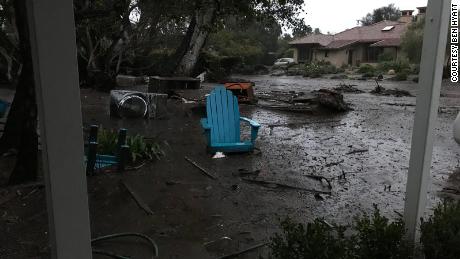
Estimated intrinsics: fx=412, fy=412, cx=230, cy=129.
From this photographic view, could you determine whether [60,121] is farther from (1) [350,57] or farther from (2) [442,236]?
(1) [350,57]

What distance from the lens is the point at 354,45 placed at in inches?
1810

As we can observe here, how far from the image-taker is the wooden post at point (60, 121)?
1488mm

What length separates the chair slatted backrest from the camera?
6.70 m

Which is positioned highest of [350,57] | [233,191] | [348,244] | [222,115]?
[350,57]

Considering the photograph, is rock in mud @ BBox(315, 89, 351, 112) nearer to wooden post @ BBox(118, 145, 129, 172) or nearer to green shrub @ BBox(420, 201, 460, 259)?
wooden post @ BBox(118, 145, 129, 172)

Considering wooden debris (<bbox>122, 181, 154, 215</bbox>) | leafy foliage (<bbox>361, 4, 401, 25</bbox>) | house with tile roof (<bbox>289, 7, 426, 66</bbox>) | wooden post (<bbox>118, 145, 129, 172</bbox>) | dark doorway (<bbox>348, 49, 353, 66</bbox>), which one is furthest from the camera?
leafy foliage (<bbox>361, 4, 401, 25</bbox>)

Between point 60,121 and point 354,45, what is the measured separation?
47.7 m

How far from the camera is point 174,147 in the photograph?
7.46 meters

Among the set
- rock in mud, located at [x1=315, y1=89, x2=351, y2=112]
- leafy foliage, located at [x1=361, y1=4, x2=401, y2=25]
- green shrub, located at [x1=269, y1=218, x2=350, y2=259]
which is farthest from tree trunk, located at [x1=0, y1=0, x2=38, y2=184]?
leafy foliage, located at [x1=361, y1=4, x2=401, y2=25]

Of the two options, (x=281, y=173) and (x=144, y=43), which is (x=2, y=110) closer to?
(x=281, y=173)

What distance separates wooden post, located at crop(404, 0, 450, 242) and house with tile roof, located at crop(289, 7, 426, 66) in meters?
41.9

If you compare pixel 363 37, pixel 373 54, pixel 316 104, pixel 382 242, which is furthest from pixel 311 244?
pixel 363 37

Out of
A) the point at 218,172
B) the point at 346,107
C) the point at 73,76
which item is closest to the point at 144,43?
the point at 346,107

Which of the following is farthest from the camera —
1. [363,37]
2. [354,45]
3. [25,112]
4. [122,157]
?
[363,37]
